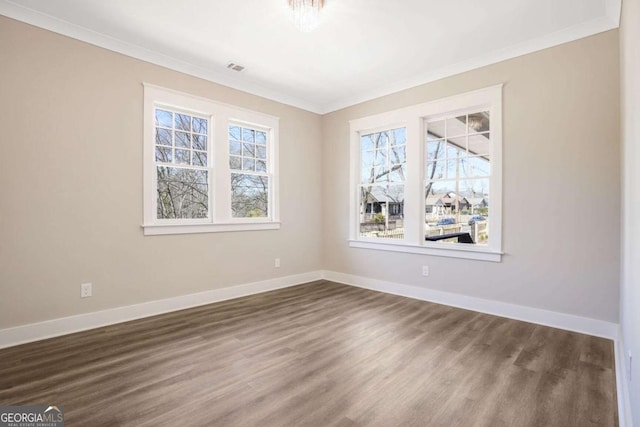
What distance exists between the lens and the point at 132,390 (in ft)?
6.80

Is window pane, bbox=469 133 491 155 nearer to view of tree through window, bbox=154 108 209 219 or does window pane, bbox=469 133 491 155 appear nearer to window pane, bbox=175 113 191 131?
view of tree through window, bbox=154 108 209 219

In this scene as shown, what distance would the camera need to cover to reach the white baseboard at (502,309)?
2.98 meters

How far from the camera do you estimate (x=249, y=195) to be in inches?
180

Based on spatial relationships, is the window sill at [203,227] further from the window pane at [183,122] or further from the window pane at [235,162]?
the window pane at [183,122]

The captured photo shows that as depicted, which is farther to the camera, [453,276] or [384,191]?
[384,191]

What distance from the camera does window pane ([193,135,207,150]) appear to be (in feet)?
13.1

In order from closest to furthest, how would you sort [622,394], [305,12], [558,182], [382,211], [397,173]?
[622,394] → [305,12] → [558,182] → [397,173] → [382,211]

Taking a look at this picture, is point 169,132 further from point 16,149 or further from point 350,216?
point 350,216

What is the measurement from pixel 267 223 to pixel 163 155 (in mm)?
1634

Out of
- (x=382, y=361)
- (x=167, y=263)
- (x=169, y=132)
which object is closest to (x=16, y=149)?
(x=169, y=132)

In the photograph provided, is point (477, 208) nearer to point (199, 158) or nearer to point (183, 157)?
point (199, 158)

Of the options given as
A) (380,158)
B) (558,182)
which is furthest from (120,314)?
(558,182)

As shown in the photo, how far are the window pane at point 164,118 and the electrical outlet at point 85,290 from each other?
1.85m

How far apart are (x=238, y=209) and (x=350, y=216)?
1722mm
